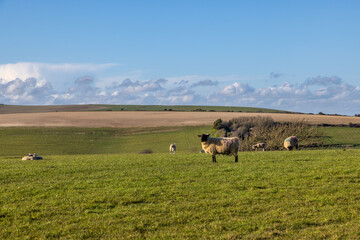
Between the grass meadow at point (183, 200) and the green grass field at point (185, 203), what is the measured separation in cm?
3

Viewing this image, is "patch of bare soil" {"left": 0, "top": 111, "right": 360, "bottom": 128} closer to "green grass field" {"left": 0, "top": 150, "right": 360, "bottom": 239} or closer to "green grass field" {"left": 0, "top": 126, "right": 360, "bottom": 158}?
"green grass field" {"left": 0, "top": 126, "right": 360, "bottom": 158}

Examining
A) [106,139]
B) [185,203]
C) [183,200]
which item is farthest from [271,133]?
[106,139]

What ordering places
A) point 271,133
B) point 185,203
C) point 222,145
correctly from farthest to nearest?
point 271,133 → point 222,145 → point 185,203

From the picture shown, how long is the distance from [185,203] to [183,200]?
1.50ft

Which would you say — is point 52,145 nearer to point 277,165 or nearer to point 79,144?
point 79,144

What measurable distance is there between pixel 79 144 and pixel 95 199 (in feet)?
208

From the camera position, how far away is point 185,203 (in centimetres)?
1317

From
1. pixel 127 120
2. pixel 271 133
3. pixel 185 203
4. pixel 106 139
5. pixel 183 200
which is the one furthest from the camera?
pixel 127 120

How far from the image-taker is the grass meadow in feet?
35.4

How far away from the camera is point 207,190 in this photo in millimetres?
14922

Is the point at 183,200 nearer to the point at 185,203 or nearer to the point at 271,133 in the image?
the point at 185,203

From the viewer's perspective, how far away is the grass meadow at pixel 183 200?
35.4ft

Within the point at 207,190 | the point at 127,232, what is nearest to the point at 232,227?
the point at 127,232

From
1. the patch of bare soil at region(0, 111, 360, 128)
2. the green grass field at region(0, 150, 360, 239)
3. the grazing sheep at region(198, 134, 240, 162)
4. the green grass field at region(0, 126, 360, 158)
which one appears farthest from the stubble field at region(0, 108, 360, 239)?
the patch of bare soil at region(0, 111, 360, 128)
